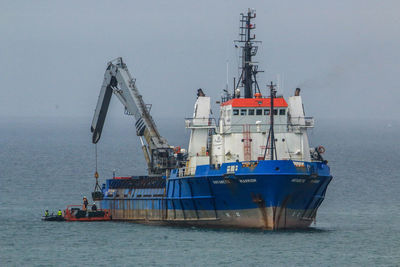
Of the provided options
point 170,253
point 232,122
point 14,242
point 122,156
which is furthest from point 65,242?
point 122,156

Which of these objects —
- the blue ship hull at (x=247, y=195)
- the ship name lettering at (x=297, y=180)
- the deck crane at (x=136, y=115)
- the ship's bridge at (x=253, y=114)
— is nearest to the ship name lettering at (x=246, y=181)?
the blue ship hull at (x=247, y=195)

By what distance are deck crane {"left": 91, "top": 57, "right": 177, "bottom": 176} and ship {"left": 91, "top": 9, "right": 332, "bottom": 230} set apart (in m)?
0.16

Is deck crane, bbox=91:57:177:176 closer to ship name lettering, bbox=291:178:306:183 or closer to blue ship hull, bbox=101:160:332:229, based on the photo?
blue ship hull, bbox=101:160:332:229

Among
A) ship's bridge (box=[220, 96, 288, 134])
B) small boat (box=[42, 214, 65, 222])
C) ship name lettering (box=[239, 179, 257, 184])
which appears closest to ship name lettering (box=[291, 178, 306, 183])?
ship name lettering (box=[239, 179, 257, 184])

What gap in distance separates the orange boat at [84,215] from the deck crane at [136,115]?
444 cm

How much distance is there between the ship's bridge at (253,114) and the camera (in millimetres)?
70125

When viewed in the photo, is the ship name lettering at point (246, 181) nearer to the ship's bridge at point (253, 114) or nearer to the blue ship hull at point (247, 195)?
the blue ship hull at point (247, 195)

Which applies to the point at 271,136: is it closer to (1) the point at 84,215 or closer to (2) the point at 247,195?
(2) the point at 247,195

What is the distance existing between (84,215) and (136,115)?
895cm

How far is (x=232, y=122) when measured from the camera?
7025cm

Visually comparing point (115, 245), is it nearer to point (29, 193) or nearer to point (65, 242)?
point (65, 242)

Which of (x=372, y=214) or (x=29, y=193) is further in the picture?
(x=29, y=193)

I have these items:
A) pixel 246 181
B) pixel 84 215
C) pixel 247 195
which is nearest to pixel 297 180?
pixel 246 181

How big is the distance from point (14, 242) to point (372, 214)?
1036 inches
